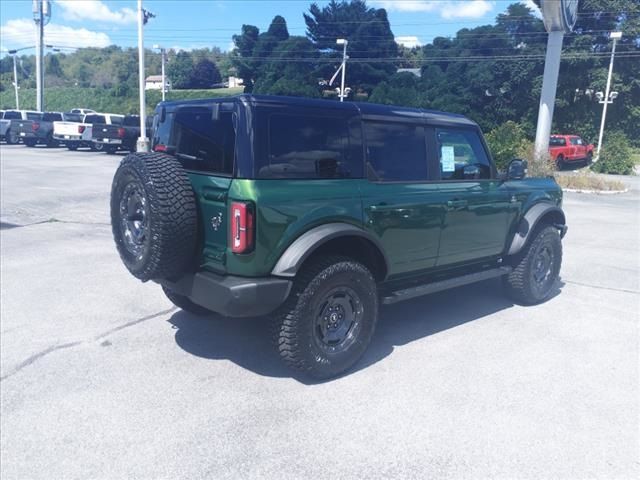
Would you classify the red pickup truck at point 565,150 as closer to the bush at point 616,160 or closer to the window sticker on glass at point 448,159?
the bush at point 616,160

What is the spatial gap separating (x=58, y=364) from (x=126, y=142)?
892 inches

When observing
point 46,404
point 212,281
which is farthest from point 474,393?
point 46,404

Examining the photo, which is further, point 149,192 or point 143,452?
point 149,192

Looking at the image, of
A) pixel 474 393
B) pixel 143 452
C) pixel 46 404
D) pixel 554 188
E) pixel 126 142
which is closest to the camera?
pixel 143 452

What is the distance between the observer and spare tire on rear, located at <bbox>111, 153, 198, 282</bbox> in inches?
149

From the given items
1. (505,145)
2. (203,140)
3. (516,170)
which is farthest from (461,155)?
(505,145)

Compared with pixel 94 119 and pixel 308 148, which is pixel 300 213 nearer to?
pixel 308 148

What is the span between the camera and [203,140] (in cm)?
416

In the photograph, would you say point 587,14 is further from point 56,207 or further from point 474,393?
point 474,393

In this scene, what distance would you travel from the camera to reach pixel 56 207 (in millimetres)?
11414

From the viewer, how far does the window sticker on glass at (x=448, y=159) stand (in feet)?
16.8

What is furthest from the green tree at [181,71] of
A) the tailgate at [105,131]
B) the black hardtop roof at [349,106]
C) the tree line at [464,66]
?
the black hardtop roof at [349,106]

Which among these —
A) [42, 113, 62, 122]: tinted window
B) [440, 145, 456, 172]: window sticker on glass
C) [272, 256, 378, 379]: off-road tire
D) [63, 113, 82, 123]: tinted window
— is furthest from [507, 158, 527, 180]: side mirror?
[42, 113, 62, 122]: tinted window

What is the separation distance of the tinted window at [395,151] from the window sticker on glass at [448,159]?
0.93 feet
